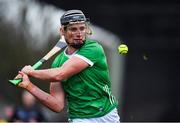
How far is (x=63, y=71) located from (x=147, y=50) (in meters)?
13.0

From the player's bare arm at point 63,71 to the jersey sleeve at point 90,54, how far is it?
0.05 metres

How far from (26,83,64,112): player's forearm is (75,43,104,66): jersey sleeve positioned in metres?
0.49

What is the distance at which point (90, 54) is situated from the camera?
823cm

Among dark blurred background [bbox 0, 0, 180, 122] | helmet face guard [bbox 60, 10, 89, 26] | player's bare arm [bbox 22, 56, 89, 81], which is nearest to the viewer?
player's bare arm [bbox 22, 56, 89, 81]

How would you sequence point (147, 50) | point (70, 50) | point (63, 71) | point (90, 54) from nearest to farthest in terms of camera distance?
point (63, 71), point (90, 54), point (70, 50), point (147, 50)

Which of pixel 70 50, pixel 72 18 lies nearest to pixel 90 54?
pixel 70 50

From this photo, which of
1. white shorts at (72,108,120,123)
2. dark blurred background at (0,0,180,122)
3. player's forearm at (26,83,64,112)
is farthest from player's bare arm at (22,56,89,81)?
dark blurred background at (0,0,180,122)

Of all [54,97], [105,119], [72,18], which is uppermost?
[72,18]

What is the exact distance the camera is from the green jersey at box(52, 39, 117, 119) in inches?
325

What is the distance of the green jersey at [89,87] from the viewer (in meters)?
8.26

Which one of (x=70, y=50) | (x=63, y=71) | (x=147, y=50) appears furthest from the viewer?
(x=147, y=50)

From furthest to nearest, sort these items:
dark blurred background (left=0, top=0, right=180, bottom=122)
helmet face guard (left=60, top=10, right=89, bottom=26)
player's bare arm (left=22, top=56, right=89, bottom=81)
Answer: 1. dark blurred background (left=0, top=0, right=180, bottom=122)
2. helmet face guard (left=60, top=10, right=89, bottom=26)
3. player's bare arm (left=22, top=56, right=89, bottom=81)

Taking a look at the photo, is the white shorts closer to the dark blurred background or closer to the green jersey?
the green jersey

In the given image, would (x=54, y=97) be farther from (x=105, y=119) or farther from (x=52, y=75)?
(x=105, y=119)
